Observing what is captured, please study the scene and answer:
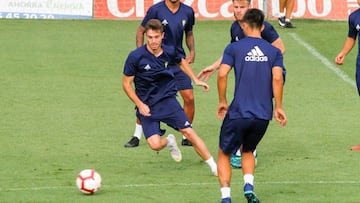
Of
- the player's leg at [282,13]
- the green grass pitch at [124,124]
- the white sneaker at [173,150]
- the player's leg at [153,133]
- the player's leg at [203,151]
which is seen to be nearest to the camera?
the green grass pitch at [124,124]

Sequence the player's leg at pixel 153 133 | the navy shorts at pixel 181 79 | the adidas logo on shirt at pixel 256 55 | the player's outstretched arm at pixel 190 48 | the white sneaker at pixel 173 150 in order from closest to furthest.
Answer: the adidas logo on shirt at pixel 256 55 → the player's leg at pixel 153 133 → the white sneaker at pixel 173 150 → the navy shorts at pixel 181 79 → the player's outstretched arm at pixel 190 48

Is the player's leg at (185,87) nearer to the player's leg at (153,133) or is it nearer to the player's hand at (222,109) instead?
the player's leg at (153,133)

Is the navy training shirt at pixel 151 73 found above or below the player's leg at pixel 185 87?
above

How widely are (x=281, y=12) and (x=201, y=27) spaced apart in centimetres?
208

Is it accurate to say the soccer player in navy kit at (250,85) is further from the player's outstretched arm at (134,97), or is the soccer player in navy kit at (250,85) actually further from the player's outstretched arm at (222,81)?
the player's outstretched arm at (134,97)

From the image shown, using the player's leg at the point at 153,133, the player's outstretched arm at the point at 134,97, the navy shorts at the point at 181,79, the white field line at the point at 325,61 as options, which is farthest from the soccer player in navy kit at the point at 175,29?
the white field line at the point at 325,61

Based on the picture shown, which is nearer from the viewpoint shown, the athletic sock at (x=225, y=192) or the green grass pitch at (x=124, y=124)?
the athletic sock at (x=225, y=192)

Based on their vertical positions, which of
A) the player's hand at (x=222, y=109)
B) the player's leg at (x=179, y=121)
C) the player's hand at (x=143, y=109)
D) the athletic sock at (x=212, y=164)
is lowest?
the athletic sock at (x=212, y=164)

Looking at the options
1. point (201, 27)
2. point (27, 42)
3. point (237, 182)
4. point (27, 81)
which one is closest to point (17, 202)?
point (237, 182)

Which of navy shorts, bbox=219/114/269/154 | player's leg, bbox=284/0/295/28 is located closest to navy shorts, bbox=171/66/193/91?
navy shorts, bbox=219/114/269/154

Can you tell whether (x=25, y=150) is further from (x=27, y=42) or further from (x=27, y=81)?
(x=27, y=42)

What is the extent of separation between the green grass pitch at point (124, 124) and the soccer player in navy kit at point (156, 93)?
0.49 metres

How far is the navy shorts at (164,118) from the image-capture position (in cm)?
1461

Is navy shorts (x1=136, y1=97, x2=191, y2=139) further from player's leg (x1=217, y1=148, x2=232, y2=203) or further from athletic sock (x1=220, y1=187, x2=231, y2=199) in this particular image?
athletic sock (x1=220, y1=187, x2=231, y2=199)
